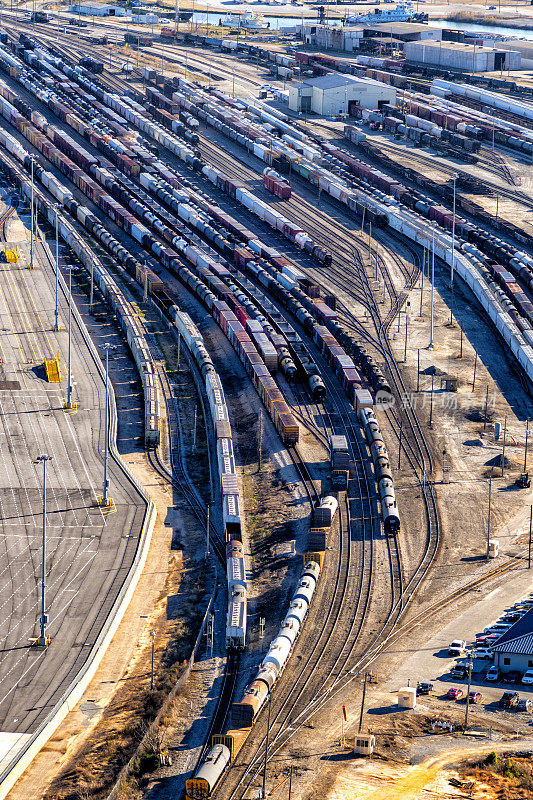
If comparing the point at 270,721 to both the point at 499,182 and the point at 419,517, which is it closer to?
the point at 419,517

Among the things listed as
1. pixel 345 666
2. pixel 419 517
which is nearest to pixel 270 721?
pixel 345 666

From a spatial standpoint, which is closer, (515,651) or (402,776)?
(402,776)

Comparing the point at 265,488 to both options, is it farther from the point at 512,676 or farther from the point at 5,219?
the point at 5,219

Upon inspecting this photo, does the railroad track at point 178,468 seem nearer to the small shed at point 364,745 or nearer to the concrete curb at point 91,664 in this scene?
the concrete curb at point 91,664

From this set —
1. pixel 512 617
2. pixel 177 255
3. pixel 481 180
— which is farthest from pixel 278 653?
pixel 481 180

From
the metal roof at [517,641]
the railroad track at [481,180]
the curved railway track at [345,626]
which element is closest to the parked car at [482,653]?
the metal roof at [517,641]

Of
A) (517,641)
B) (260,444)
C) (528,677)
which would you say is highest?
(260,444)
